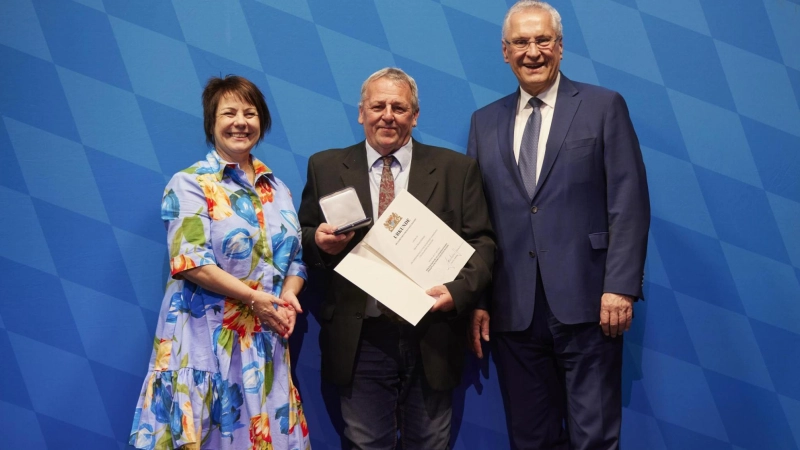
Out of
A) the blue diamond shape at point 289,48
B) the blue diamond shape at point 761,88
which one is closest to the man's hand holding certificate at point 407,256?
the blue diamond shape at point 289,48

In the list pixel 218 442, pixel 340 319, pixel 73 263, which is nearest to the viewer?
pixel 218 442

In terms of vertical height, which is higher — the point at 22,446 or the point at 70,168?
the point at 70,168

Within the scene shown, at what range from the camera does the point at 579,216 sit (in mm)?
2500

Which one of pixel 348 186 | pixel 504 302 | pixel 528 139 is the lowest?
pixel 504 302

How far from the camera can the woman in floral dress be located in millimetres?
2248

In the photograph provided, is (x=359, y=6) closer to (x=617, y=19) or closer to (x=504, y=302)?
(x=617, y=19)

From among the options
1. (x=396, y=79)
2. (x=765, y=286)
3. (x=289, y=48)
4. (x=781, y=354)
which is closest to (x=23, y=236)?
(x=289, y=48)

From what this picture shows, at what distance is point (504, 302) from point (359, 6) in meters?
1.39

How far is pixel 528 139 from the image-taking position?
102 inches

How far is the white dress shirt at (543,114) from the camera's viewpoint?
8.50ft

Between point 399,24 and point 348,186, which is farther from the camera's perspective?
point 399,24

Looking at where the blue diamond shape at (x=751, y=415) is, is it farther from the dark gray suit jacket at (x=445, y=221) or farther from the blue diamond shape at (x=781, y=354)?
the dark gray suit jacket at (x=445, y=221)

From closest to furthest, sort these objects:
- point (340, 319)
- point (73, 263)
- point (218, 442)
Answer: point (218, 442) < point (340, 319) < point (73, 263)

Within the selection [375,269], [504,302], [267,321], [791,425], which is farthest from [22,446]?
[791,425]
